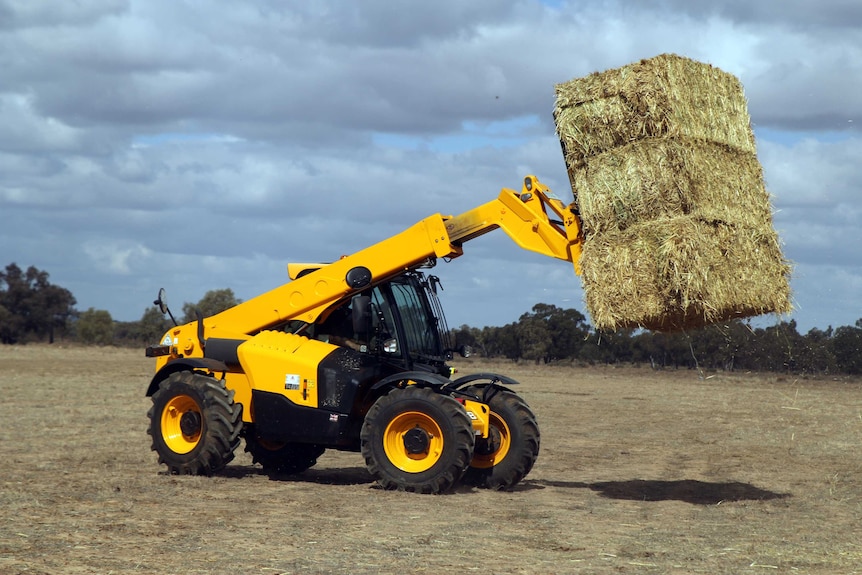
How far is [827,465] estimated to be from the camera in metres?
16.8

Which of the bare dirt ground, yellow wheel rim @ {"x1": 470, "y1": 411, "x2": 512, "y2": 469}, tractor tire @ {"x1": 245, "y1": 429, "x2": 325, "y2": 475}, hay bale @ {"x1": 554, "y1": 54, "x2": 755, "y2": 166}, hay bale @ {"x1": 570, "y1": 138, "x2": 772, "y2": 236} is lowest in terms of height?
the bare dirt ground

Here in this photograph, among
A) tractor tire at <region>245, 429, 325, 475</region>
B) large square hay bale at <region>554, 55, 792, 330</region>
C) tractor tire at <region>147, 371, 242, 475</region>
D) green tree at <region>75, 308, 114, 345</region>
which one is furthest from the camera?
green tree at <region>75, 308, 114, 345</region>

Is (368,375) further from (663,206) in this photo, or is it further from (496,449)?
(663,206)

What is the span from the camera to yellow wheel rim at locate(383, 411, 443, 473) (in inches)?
498

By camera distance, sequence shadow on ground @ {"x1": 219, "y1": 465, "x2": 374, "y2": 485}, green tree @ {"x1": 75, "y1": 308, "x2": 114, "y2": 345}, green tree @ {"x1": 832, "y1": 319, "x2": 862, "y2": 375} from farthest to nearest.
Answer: green tree @ {"x1": 75, "y1": 308, "x2": 114, "y2": 345}
green tree @ {"x1": 832, "y1": 319, "x2": 862, "y2": 375}
shadow on ground @ {"x1": 219, "y1": 465, "x2": 374, "y2": 485}

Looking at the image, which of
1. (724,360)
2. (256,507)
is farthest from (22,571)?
(724,360)

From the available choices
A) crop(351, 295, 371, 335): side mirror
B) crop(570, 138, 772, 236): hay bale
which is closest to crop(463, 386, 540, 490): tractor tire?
crop(351, 295, 371, 335): side mirror

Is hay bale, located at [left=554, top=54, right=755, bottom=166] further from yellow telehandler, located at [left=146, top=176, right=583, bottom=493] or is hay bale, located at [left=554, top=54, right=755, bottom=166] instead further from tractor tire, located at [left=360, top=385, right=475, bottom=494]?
tractor tire, located at [left=360, top=385, right=475, bottom=494]

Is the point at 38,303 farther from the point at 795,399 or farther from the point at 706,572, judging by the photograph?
the point at 706,572

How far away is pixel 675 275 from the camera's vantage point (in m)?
10.9

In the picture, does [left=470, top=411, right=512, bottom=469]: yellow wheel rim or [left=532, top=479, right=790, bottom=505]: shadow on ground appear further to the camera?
[left=470, top=411, right=512, bottom=469]: yellow wheel rim

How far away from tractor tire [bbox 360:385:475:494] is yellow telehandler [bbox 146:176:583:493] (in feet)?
0.05

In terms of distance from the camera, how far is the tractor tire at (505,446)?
1318 cm

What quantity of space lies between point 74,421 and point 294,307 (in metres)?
9.42
